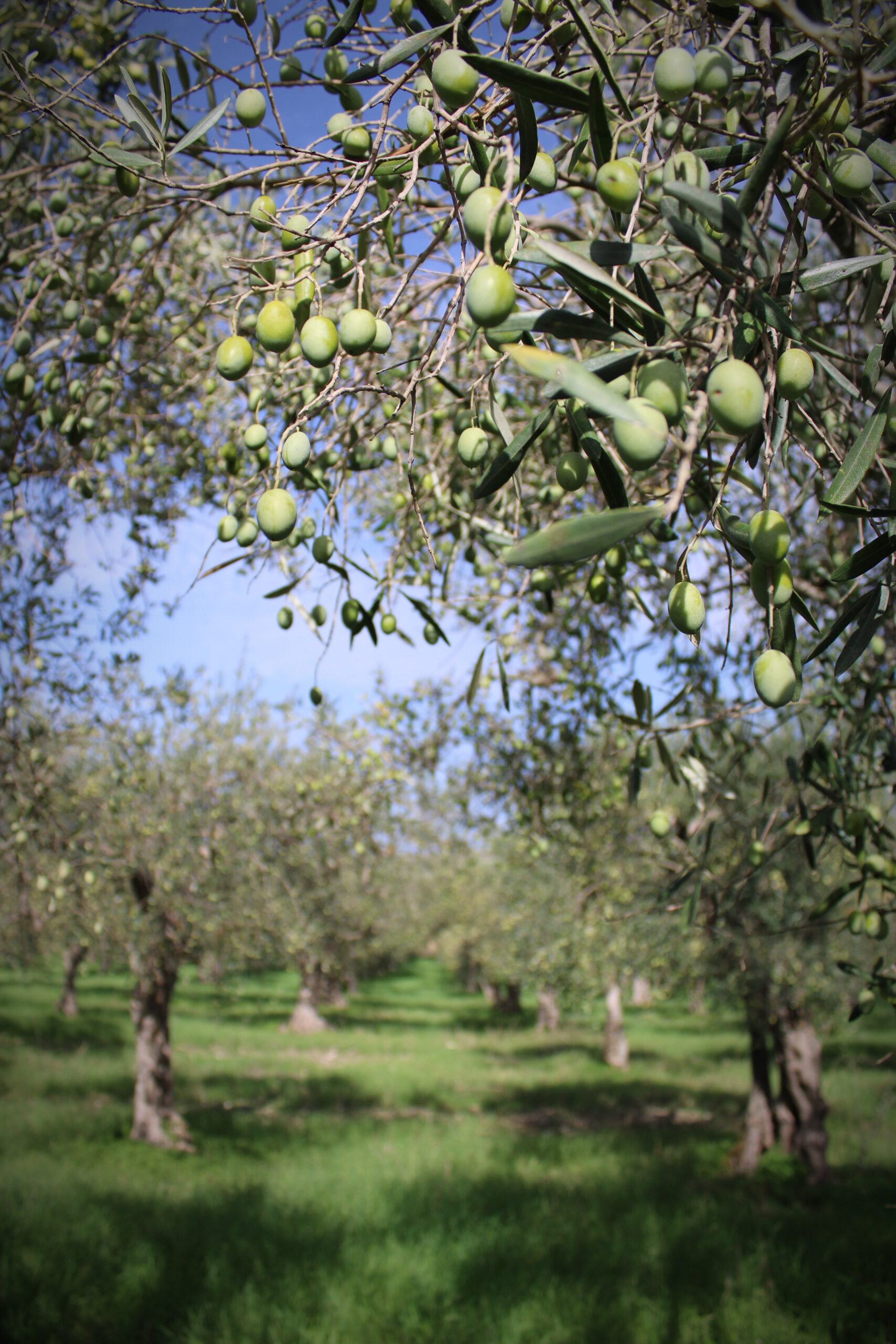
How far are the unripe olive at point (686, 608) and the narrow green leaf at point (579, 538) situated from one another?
0.65 feet

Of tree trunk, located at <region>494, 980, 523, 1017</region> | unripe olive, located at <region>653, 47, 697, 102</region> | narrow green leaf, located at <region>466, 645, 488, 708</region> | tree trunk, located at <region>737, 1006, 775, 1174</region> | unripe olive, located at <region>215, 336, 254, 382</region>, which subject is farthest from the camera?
tree trunk, located at <region>494, 980, 523, 1017</region>

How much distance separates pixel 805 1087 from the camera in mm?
8617

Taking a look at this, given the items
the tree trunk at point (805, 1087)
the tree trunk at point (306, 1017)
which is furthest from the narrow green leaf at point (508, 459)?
the tree trunk at point (306, 1017)

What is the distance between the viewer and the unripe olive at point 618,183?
76 centimetres

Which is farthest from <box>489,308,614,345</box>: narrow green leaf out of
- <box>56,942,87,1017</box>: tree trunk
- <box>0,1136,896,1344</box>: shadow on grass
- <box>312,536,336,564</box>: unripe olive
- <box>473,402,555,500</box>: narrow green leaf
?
<box>56,942,87,1017</box>: tree trunk

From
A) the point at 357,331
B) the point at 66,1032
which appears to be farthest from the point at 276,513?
the point at 66,1032

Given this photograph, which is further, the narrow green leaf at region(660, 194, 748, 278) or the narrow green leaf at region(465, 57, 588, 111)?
the narrow green leaf at region(465, 57, 588, 111)

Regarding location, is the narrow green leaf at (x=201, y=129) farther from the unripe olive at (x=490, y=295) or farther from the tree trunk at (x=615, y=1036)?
the tree trunk at (x=615, y=1036)

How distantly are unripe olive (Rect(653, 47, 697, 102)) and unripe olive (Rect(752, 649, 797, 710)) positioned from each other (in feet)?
2.00

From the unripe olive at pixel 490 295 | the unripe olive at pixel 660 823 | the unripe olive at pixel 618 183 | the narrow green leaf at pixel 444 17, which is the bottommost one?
the unripe olive at pixel 660 823

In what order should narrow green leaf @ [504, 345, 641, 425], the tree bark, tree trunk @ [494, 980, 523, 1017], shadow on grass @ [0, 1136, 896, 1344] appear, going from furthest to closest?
1. tree trunk @ [494, 980, 523, 1017]
2. the tree bark
3. shadow on grass @ [0, 1136, 896, 1344]
4. narrow green leaf @ [504, 345, 641, 425]

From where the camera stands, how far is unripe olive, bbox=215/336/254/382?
107cm

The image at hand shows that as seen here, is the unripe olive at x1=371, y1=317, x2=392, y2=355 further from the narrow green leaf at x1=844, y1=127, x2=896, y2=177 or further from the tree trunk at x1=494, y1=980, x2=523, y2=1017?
the tree trunk at x1=494, y1=980, x2=523, y2=1017

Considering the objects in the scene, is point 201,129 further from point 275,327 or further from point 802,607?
point 802,607
